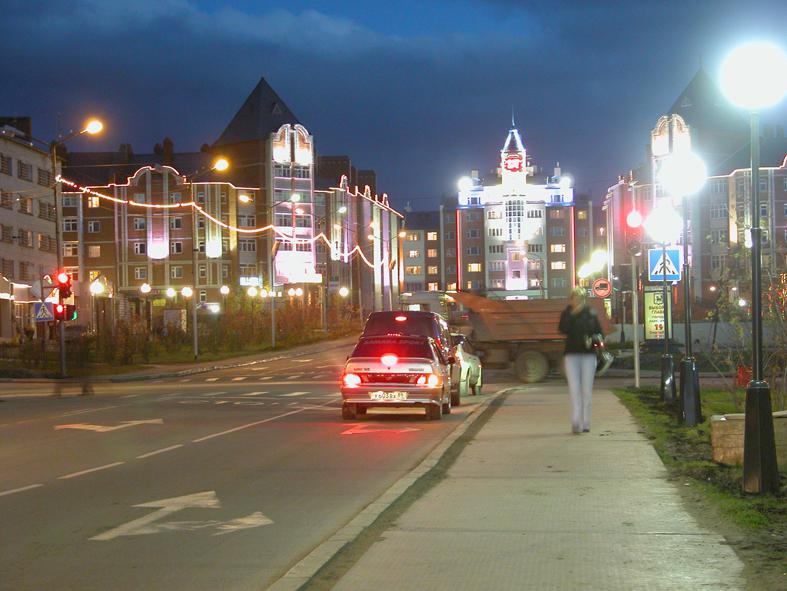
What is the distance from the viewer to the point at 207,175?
97000mm

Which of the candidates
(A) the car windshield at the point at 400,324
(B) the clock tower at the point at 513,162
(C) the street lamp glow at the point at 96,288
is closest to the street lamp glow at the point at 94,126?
(A) the car windshield at the point at 400,324

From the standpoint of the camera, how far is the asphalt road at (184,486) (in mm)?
7891

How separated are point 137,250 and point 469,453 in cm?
8543

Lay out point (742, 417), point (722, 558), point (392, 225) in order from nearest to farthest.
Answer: point (722, 558), point (742, 417), point (392, 225)

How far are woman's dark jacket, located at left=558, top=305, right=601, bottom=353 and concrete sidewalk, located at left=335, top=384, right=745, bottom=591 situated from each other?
5.51ft

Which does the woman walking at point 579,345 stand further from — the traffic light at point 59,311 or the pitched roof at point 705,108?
the pitched roof at point 705,108

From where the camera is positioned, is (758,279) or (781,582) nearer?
(781,582)

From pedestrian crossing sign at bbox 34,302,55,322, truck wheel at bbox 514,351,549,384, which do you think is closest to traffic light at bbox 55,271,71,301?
pedestrian crossing sign at bbox 34,302,55,322

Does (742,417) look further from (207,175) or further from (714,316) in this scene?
(207,175)

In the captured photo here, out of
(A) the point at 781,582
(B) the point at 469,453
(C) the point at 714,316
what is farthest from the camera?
(C) the point at 714,316

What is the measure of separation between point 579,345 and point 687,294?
16.9 feet

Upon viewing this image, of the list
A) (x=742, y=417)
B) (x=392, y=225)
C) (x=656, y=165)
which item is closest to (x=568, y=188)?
(x=392, y=225)

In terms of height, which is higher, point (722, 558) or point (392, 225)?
point (392, 225)

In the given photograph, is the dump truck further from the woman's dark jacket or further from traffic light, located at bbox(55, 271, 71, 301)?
A: the woman's dark jacket
